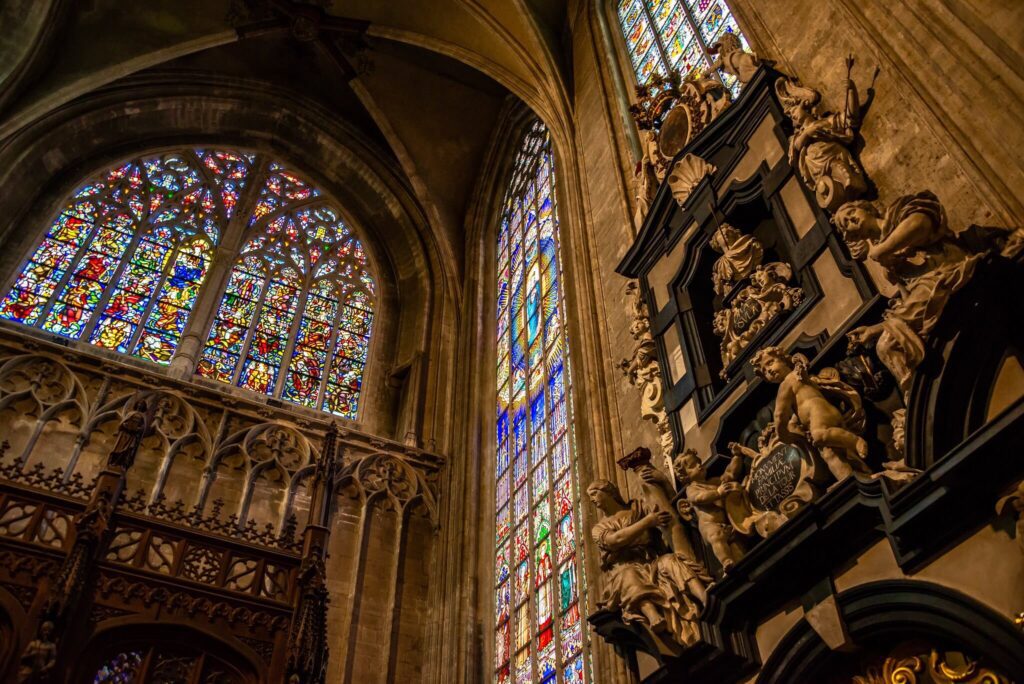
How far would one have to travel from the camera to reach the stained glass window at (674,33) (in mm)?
7781

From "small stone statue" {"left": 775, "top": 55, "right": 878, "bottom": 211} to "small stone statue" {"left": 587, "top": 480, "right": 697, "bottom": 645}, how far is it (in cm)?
221

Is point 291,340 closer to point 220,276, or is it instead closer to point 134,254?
point 220,276

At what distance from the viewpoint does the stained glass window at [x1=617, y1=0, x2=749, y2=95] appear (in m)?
7.78

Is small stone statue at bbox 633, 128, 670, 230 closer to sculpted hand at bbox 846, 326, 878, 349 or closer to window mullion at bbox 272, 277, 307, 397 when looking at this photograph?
sculpted hand at bbox 846, 326, 878, 349

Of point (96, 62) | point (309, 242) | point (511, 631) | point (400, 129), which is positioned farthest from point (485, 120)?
point (511, 631)

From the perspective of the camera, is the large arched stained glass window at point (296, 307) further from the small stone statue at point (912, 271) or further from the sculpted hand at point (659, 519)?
the small stone statue at point (912, 271)

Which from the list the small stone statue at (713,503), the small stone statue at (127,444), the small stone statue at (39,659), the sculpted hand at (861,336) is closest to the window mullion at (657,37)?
the small stone statue at (713,503)

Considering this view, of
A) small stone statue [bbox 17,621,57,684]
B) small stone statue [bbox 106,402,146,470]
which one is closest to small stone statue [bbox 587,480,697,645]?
small stone statue [bbox 17,621,57,684]

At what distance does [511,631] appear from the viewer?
28.4 ft

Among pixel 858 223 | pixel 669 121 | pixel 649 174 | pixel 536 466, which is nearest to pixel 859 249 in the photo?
pixel 858 223

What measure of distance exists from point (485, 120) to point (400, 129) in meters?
1.48

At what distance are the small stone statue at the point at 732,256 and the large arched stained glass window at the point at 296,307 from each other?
291 inches

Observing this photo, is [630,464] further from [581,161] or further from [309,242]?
[309,242]

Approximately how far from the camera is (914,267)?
4.07 metres
